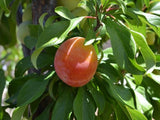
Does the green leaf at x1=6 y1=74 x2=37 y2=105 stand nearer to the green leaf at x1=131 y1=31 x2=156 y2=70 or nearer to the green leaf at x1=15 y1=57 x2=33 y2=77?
the green leaf at x1=15 y1=57 x2=33 y2=77

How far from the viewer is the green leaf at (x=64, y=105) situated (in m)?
0.82

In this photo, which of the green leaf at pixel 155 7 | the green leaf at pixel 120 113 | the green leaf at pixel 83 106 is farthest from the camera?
the green leaf at pixel 155 7

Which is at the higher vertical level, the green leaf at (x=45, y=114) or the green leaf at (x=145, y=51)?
the green leaf at (x=145, y=51)

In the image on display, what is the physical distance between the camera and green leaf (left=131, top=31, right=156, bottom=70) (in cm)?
72

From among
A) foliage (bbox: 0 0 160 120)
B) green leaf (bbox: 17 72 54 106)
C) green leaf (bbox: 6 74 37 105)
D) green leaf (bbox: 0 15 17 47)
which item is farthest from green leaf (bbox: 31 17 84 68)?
green leaf (bbox: 0 15 17 47)

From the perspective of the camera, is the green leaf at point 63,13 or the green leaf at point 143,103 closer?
the green leaf at point 63,13

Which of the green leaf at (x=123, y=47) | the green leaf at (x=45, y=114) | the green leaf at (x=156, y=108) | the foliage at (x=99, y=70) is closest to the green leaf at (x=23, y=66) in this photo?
the foliage at (x=99, y=70)

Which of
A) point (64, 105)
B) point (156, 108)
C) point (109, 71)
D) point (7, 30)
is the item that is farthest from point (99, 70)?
point (7, 30)

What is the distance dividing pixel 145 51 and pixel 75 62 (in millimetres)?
181

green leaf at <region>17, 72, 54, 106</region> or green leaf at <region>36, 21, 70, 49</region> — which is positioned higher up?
green leaf at <region>36, 21, 70, 49</region>

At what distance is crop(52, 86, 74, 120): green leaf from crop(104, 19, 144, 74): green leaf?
8.6 inches

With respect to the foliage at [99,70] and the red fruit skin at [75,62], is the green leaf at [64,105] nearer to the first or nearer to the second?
the foliage at [99,70]

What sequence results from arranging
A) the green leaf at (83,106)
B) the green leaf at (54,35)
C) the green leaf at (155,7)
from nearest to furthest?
1. the green leaf at (54,35)
2. the green leaf at (83,106)
3. the green leaf at (155,7)

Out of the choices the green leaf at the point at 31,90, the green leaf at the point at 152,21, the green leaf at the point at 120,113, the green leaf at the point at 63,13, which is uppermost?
the green leaf at the point at 63,13
